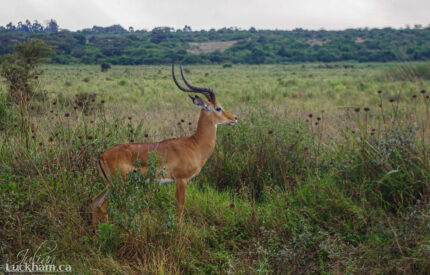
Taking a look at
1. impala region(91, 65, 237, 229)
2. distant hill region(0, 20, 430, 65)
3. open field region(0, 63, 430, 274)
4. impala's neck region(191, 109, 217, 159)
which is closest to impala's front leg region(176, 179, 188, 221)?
impala region(91, 65, 237, 229)

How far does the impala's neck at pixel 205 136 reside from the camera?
4.64m

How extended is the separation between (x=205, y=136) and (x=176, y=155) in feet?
1.91

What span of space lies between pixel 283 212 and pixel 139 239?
167 cm

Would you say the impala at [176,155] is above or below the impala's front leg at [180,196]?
above

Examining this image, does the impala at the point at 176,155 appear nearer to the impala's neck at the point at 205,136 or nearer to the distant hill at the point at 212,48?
the impala's neck at the point at 205,136

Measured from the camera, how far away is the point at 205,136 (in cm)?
470

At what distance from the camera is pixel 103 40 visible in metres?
31.7

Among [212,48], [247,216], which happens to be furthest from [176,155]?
[212,48]

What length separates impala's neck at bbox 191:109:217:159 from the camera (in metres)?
4.64

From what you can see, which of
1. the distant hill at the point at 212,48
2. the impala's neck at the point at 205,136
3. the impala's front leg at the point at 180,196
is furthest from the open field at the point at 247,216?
the distant hill at the point at 212,48

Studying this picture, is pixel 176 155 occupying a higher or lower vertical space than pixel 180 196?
higher

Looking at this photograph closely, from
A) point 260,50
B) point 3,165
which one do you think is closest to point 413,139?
point 3,165

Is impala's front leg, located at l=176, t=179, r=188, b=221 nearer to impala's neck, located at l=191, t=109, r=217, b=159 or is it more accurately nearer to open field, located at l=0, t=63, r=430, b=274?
open field, located at l=0, t=63, r=430, b=274

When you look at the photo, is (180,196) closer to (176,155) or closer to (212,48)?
(176,155)
